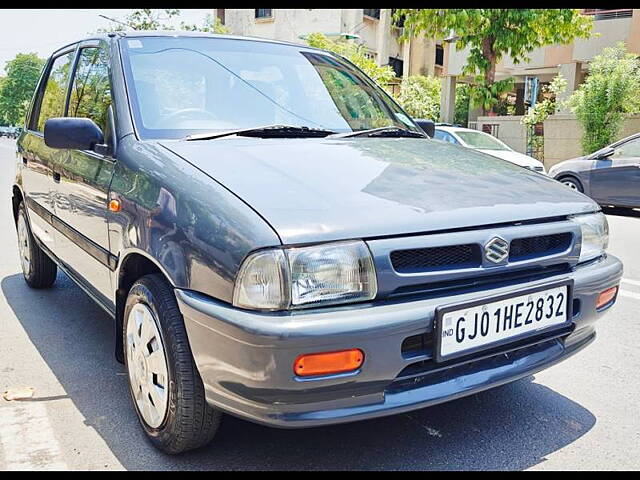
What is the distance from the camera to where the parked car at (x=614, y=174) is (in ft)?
30.0

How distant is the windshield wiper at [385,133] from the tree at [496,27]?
11671mm

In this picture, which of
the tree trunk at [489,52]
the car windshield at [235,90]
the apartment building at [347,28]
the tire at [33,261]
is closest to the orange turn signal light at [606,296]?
the car windshield at [235,90]

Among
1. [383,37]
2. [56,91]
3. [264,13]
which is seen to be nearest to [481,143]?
[56,91]

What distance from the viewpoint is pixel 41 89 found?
15.2 ft

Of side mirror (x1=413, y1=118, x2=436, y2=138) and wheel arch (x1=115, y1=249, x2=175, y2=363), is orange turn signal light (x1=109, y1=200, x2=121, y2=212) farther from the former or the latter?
side mirror (x1=413, y1=118, x2=436, y2=138)

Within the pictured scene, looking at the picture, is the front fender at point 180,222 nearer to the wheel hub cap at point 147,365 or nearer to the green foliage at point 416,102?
the wheel hub cap at point 147,365

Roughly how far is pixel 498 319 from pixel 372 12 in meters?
29.2

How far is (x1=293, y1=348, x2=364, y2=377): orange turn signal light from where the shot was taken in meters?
1.89

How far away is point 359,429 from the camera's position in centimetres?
262

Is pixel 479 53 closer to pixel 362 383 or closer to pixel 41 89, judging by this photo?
pixel 41 89

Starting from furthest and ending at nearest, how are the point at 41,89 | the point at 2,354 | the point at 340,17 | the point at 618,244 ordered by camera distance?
the point at 340,17 < the point at 618,244 < the point at 41,89 < the point at 2,354

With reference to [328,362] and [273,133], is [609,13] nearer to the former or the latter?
[273,133]

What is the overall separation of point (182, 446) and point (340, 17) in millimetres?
27243

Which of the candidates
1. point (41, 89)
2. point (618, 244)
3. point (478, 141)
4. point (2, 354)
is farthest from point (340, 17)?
point (2, 354)
